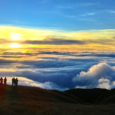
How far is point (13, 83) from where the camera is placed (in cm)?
5350

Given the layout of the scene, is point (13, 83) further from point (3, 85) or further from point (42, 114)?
point (42, 114)

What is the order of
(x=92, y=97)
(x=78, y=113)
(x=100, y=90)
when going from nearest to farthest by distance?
(x=78, y=113), (x=92, y=97), (x=100, y=90)

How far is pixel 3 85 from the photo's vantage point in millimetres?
53875

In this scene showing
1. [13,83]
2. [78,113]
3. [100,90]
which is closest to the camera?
[78,113]

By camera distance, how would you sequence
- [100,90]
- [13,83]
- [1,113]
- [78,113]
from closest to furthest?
[1,113] < [78,113] < [13,83] < [100,90]

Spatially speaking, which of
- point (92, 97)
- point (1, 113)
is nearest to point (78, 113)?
point (1, 113)

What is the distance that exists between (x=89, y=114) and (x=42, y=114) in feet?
16.7

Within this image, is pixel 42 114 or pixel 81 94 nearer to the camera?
pixel 42 114

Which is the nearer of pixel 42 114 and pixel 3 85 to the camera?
pixel 42 114

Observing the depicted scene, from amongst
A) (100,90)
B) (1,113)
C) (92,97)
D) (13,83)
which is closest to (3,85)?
(13,83)

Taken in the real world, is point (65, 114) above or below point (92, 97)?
above

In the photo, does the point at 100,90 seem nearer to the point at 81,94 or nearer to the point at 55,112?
the point at 81,94

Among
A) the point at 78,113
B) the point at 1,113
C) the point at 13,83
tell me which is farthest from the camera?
the point at 13,83

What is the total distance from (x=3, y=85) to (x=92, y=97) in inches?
3147
